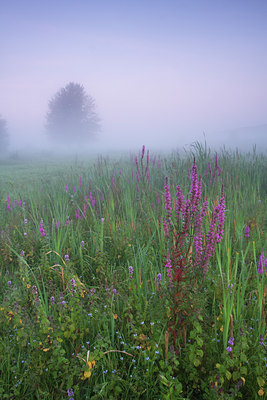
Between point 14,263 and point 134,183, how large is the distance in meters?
2.93

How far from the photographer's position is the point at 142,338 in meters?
1.69

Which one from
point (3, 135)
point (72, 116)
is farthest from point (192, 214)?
point (3, 135)

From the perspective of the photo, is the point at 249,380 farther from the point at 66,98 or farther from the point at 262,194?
the point at 66,98

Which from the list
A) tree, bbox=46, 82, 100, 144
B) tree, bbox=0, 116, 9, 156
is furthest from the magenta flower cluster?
tree, bbox=0, 116, 9, 156

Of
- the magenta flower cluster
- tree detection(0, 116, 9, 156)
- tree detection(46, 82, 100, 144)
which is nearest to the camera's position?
the magenta flower cluster

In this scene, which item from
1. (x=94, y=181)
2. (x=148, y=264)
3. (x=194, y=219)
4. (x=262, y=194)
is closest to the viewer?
(x=194, y=219)

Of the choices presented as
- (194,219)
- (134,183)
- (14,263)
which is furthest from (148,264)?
(134,183)

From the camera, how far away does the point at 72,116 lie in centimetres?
5484

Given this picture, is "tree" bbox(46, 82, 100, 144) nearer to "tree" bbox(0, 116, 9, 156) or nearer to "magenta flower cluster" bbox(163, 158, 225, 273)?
"tree" bbox(0, 116, 9, 156)

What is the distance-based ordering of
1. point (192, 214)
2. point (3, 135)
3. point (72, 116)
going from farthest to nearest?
point (3, 135), point (72, 116), point (192, 214)

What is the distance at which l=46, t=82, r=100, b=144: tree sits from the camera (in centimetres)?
5456

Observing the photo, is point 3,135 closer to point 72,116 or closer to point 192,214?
point 72,116

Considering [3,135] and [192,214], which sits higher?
[3,135]

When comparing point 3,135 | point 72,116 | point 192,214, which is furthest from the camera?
point 3,135
